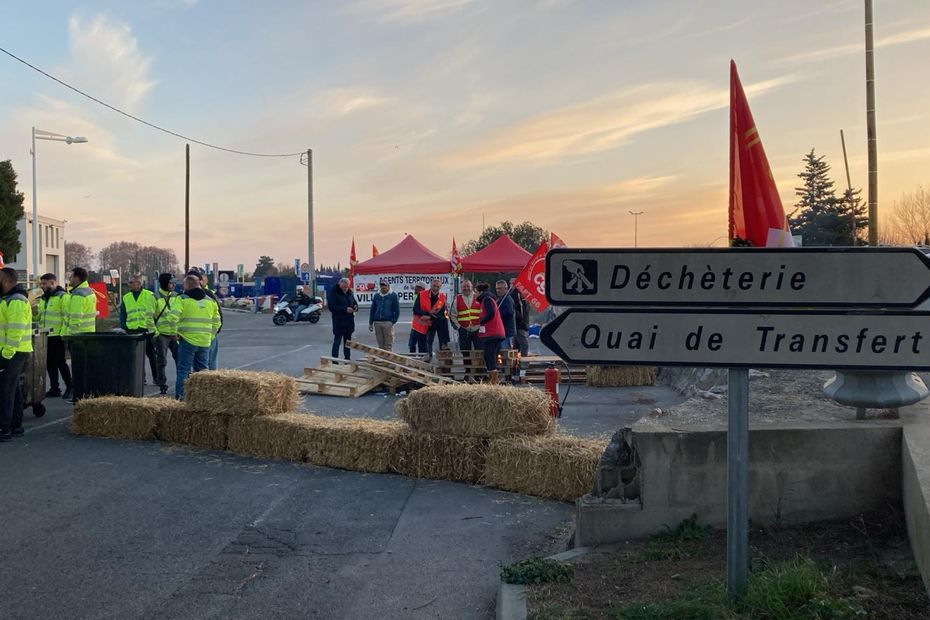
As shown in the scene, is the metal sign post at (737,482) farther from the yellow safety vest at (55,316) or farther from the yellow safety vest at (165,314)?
the yellow safety vest at (55,316)

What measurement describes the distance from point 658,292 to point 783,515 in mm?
2116

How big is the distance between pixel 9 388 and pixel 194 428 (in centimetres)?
238

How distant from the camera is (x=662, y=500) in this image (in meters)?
5.14

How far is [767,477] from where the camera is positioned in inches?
196

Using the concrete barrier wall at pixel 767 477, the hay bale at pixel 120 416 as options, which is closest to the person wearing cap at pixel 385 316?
the hay bale at pixel 120 416

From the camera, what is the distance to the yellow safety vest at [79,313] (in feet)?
41.0

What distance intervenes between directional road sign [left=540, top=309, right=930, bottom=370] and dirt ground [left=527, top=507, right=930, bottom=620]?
1.10 m

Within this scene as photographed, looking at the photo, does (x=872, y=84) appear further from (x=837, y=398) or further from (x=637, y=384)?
(x=837, y=398)

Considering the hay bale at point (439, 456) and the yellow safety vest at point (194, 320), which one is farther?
the yellow safety vest at point (194, 320)

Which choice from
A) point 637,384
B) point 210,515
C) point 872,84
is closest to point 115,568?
point 210,515

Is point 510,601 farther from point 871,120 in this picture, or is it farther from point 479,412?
point 871,120

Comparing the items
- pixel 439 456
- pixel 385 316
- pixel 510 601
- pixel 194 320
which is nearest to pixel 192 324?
pixel 194 320

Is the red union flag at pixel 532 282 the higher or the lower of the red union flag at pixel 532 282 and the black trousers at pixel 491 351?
the higher

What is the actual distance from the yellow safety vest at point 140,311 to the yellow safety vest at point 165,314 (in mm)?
113
